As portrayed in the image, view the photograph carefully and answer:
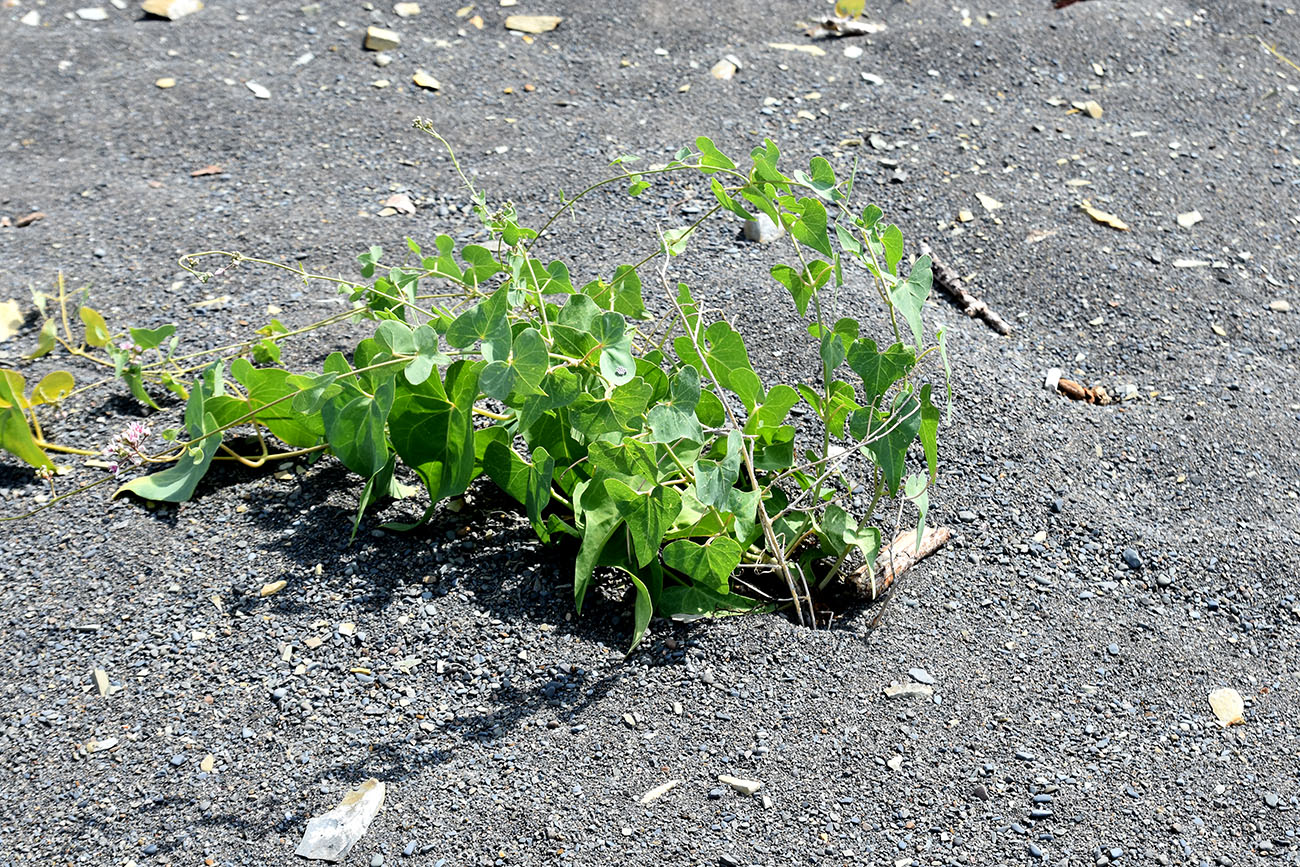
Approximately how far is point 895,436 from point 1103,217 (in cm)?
151

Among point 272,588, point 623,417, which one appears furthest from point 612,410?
point 272,588

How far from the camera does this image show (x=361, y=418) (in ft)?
4.61

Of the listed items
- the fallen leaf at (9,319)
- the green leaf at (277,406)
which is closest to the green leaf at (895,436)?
the green leaf at (277,406)

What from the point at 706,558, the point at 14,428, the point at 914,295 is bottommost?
the point at 14,428

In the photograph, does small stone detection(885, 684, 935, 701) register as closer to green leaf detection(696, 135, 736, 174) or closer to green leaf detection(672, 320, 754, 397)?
green leaf detection(672, 320, 754, 397)

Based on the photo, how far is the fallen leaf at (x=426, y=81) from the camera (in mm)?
3018

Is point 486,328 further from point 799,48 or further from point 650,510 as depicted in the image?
point 799,48

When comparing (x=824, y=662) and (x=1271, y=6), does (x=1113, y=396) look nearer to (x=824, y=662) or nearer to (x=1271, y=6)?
(x=824, y=662)

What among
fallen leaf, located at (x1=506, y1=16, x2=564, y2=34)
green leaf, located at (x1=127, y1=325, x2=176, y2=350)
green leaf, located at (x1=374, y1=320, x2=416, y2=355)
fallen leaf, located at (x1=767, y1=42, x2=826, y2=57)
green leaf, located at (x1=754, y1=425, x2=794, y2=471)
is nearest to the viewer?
green leaf, located at (x1=374, y1=320, x2=416, y2=355)

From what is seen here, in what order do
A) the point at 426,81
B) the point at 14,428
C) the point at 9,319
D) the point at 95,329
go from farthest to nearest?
the point at 426,81 → the point at 9,319 → the point at 95,329 → the point at 14,428

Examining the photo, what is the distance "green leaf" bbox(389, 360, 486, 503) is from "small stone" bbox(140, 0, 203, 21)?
2.45 metres

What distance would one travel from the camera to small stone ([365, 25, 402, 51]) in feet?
10.4

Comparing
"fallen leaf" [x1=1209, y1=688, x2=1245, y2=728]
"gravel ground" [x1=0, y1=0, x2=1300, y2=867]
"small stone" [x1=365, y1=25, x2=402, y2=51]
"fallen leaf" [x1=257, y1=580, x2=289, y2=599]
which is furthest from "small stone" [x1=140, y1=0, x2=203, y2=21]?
"fallen leaf" [x1=1209, y1=688, x2=1245, y2=728]

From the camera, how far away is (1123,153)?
2.83 m
